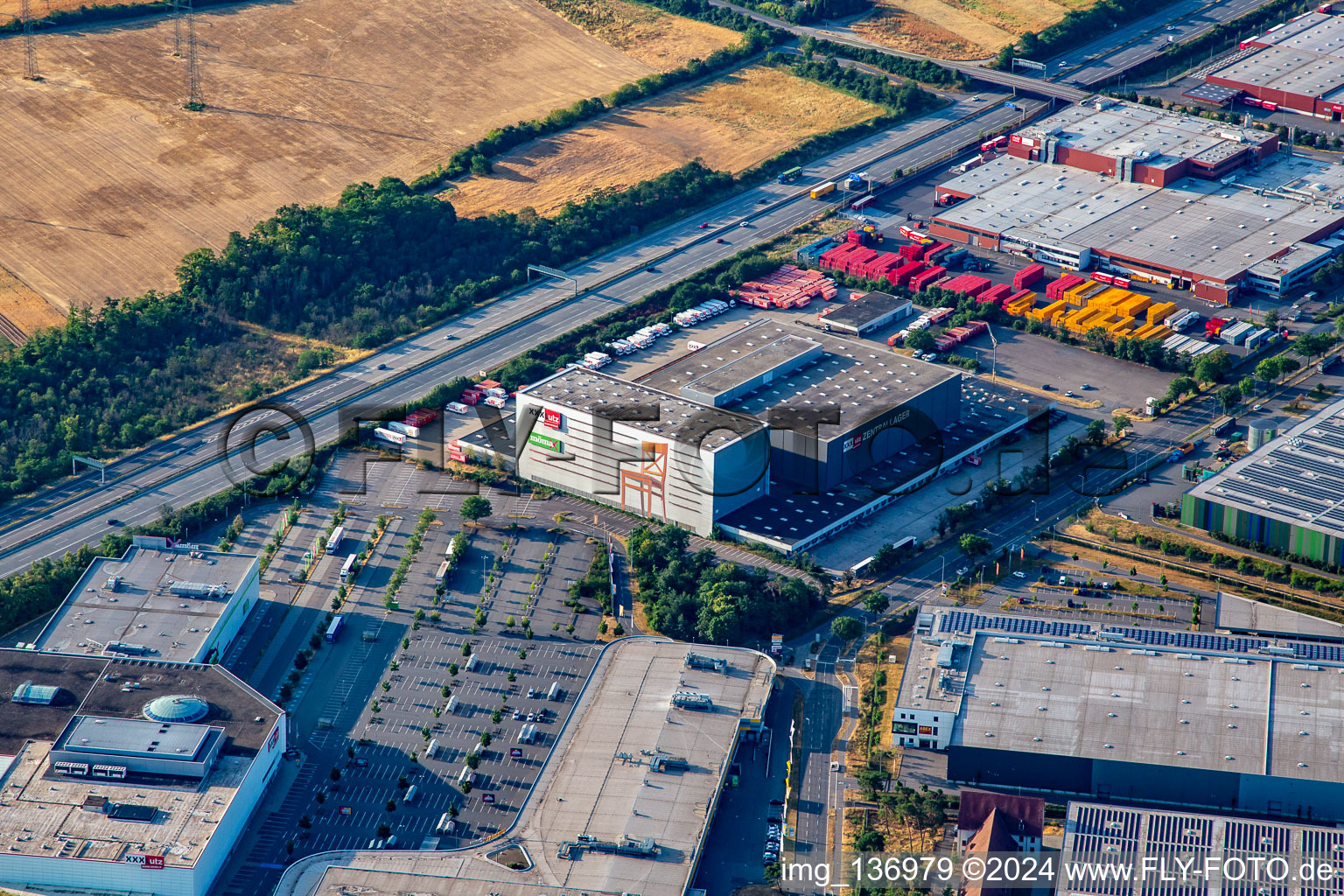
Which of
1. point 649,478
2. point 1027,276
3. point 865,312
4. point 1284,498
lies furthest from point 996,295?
point 649,478

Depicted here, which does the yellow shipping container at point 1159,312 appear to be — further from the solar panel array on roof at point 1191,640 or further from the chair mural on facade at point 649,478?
Answer: the chair mural on facade at point 649,478

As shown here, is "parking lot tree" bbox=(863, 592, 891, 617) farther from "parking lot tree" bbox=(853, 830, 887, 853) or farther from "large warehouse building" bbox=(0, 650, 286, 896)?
"large warehouse building" bbox=(0, 650, 286, 896)

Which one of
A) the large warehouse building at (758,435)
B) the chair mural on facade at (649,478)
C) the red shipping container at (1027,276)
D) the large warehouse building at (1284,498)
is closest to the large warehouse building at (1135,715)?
the large warehouse building at (1284,498)

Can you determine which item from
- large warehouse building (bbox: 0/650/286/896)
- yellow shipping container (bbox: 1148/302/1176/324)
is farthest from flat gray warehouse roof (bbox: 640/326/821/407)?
large warehouse building (bbox: 0/650/286/896)

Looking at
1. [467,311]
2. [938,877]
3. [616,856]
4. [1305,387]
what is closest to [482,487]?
[467,311]

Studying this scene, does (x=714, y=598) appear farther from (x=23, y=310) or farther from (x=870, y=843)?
(x=23, y=310)
